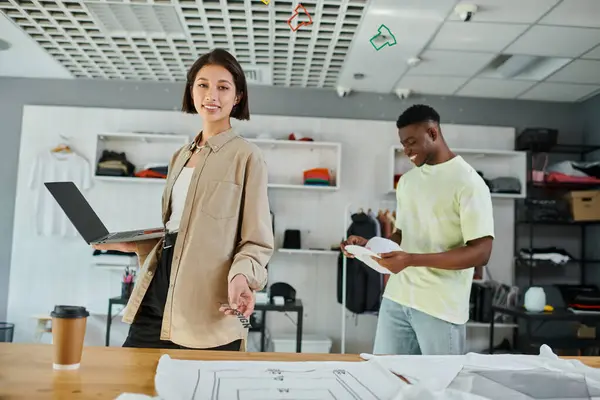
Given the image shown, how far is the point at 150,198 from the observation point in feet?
16.5

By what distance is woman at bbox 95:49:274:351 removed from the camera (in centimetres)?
139

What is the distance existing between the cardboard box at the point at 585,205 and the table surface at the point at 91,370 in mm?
3897

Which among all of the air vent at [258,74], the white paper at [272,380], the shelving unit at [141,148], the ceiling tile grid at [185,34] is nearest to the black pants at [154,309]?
the white paper at [272,380]

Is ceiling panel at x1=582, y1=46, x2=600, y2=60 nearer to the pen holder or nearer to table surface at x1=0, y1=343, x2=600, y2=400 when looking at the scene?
table surface at x1=0, y1=343, x2=600, y2=400

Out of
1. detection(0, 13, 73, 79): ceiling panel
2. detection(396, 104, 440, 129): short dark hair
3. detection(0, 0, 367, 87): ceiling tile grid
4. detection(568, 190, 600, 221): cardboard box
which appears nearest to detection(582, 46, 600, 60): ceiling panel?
detection(568, 190, 600, 221): cardboard box

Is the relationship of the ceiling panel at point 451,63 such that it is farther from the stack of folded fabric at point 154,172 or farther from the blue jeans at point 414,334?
the blue jeans at point 414,334

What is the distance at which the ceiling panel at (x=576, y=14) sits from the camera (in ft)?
10.5

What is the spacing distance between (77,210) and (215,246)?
1.13 feet

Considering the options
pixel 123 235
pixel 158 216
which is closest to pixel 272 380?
pixel 123 235

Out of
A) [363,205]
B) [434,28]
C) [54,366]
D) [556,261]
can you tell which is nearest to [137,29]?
[434,28]

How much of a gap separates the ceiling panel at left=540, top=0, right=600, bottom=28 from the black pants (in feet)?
9.23

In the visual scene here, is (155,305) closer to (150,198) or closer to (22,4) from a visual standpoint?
(22,4)

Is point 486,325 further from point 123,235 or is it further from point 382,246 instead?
point 123,235

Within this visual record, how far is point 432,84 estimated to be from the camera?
4.88 m
